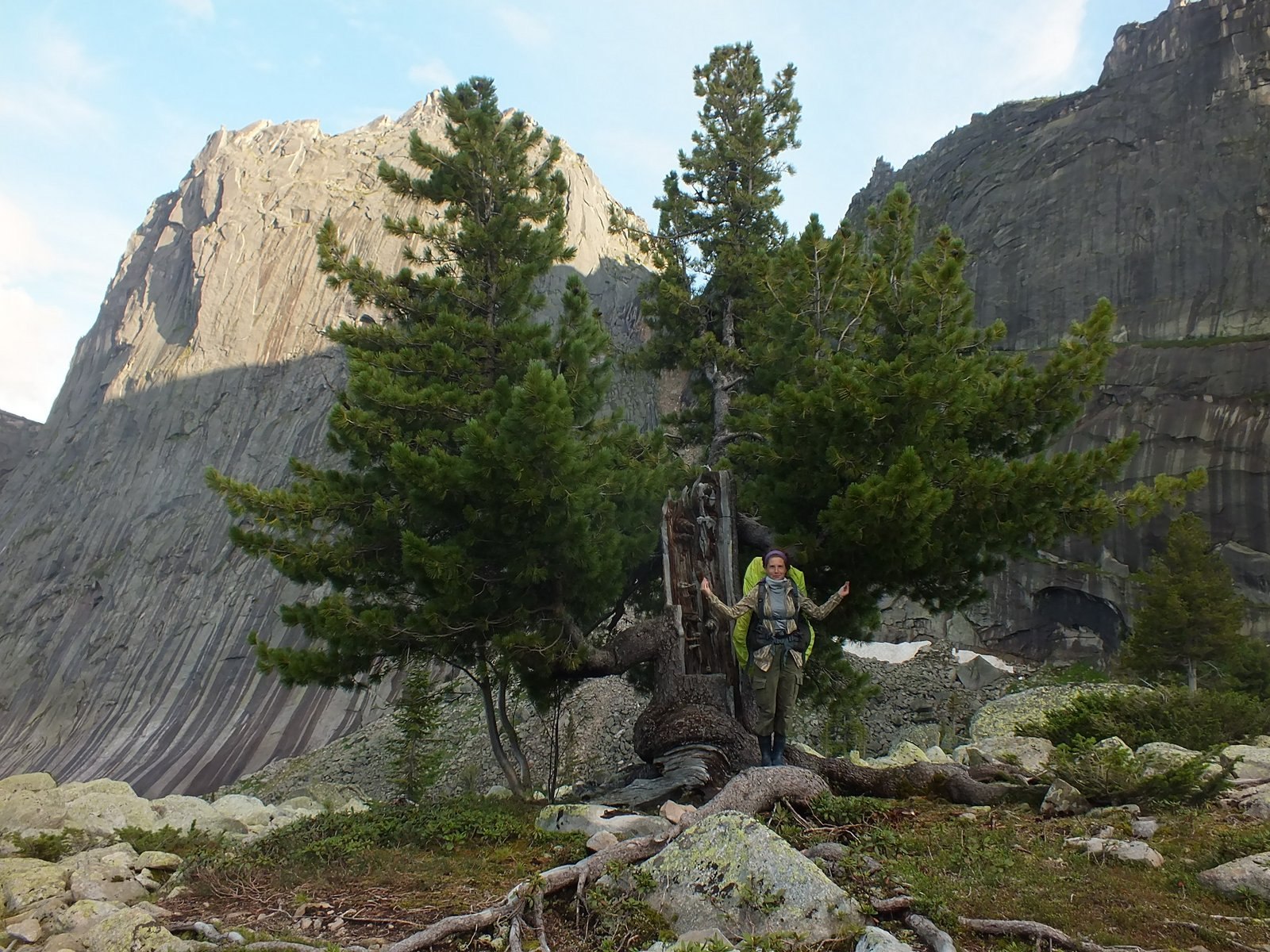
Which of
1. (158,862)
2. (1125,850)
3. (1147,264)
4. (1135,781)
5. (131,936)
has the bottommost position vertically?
(158,862)

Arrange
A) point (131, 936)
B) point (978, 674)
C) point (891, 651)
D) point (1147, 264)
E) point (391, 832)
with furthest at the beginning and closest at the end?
1. point (1147, 264)
2. point (891, 651)
3. point (978, 674)
4. point (391, 832)
5. point (131, 936)

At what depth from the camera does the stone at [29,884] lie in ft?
18.4

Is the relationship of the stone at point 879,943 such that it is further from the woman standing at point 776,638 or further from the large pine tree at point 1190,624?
the large pine tree at point 1190,624

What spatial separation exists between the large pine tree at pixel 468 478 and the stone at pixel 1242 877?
607 centimetres

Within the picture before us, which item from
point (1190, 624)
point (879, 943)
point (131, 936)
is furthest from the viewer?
point (1190, 624)

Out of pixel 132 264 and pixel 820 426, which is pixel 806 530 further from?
pixel 132 264

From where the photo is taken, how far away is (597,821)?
21.2 ft

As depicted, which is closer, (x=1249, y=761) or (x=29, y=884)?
(x=29, y=884)

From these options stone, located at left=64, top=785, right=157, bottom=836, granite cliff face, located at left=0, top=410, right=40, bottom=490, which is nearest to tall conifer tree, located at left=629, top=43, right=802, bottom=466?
stone, located at left=64, top=785, right=157, bottom=836

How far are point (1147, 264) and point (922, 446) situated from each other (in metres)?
36.6

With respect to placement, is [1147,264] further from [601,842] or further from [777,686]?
[601,842]

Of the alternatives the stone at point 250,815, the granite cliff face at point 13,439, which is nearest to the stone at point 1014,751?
the stone at point 250,815

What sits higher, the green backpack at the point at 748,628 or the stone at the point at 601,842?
the green backpack at the point at 748,628

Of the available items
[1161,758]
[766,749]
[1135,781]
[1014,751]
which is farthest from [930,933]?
[1014,751]
